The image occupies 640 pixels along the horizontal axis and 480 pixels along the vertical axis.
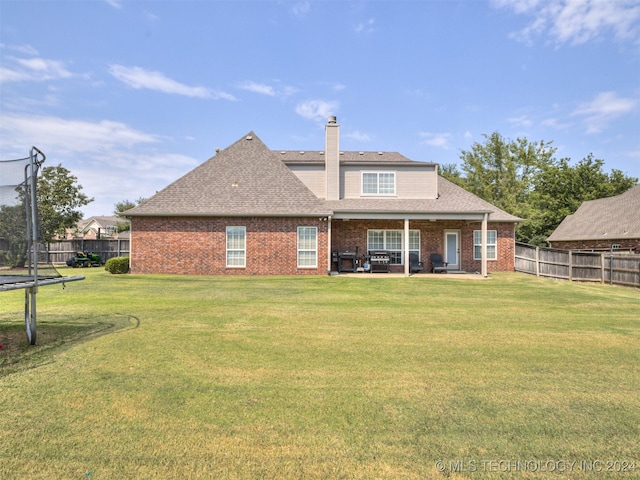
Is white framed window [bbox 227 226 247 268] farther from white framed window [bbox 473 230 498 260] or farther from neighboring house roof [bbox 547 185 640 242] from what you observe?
neighboring house roof [bbox 547 185 640 242]

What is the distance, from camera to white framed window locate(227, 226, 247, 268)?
16.2 meters

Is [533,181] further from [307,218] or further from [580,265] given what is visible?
[307,218]

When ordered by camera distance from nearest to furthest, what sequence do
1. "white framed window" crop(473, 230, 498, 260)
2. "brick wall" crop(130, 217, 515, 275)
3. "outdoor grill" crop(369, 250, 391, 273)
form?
"brick wall" crop(130, 217, 515, 275) → "outdoor grill" crop(369, 250, 391, 273) → "white framed window" crop(473, 230, 498, 260)

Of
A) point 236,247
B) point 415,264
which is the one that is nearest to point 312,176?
point 236,247

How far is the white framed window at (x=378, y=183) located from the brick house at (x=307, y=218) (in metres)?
0.05

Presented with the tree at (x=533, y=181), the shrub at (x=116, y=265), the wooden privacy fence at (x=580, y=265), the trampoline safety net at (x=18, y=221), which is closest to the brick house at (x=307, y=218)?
the shrub at (x=116, y=265)

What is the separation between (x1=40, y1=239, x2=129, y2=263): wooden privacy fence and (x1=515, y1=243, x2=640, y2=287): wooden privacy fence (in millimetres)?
26558

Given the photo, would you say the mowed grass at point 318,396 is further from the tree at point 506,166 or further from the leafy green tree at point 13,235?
the tree at point 506,166

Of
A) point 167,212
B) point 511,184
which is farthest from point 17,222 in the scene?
point 511,184

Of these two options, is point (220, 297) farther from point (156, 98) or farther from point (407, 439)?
point (156, 98)

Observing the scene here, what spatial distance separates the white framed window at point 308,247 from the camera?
1617cm

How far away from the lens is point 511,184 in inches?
1510

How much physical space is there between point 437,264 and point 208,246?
36.6 ft

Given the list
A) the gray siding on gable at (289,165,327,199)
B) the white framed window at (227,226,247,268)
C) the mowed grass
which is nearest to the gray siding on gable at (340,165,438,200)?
the gray siding on gable at (289,165,327,199)
